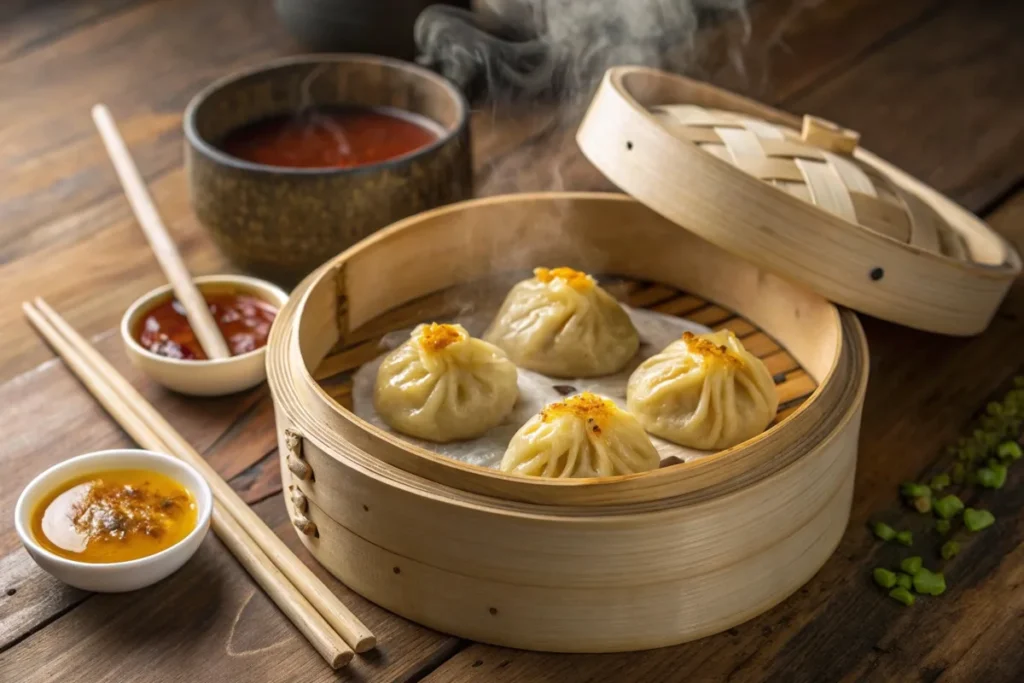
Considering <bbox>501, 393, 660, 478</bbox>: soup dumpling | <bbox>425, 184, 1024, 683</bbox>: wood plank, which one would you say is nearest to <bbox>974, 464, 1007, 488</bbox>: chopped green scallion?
<bbox>425, 184, 1024, 683</bbox>: wood plank

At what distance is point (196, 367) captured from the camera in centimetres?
219

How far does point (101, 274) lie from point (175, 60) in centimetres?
112

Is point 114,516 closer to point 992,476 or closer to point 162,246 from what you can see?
point 162,246

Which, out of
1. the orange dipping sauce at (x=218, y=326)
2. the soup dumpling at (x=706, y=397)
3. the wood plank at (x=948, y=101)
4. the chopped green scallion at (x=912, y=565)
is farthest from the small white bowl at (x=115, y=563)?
the wood plank at (x=948, y=101)

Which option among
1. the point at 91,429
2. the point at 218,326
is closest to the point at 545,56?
the point at 218,326

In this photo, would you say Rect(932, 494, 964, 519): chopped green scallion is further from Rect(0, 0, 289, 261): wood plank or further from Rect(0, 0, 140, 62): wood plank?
Rect(0, 0, 140, 62): wood plank

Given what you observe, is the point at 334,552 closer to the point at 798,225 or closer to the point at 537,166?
the point at 798,225

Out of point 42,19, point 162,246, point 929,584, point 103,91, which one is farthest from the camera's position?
point 42,19

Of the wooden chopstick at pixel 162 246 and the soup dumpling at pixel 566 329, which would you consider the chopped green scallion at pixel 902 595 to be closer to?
the soup dumpling at pixel 566 329

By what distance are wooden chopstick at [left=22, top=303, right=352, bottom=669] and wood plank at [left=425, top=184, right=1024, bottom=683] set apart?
0.17m

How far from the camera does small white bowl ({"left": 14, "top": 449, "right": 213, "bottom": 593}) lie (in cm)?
174

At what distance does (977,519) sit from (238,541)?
4.02 feet

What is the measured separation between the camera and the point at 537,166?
302cm

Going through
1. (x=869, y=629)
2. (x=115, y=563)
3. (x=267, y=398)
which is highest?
(x=869, y=629)
